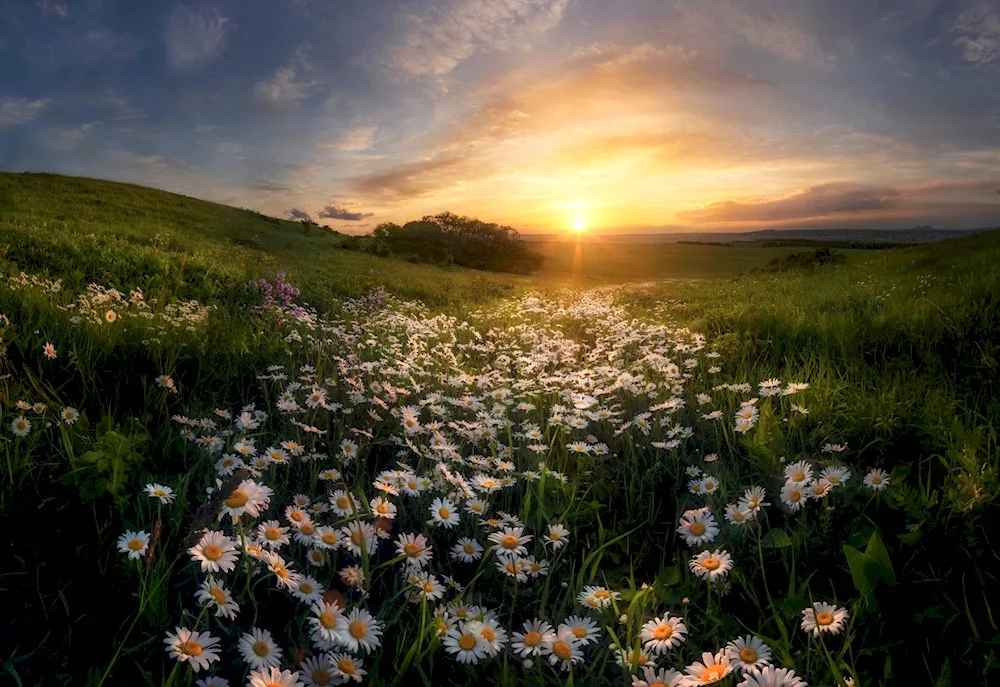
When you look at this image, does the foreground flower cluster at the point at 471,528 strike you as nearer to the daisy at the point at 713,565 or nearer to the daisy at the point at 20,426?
the daisy at the point at 713,565

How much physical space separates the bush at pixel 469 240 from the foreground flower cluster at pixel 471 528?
4124 centimetres

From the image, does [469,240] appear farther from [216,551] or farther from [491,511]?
[216,551]

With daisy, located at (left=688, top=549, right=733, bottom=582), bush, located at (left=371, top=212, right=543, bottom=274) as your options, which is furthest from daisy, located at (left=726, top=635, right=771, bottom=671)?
bush, located at (left=371, top=212, right=543, bottom=274)

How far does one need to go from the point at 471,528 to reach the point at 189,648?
197 centimetres

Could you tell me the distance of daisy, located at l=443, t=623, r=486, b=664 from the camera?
226 centimetres

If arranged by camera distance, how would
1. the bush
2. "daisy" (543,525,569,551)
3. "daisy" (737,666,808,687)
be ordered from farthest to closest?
the bush < "daisy" (543,525,569,551) < "daisy" (737,666,808,687)

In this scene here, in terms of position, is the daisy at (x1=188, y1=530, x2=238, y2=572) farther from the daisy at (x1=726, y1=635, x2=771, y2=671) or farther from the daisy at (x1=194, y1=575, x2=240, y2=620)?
the daisy at (x1=726, y1=635, x2=771, y2=671)

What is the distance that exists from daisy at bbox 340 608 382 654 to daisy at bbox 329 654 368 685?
4 centimetres

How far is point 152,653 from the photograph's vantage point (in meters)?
2.38

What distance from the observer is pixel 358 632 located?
2240 mm

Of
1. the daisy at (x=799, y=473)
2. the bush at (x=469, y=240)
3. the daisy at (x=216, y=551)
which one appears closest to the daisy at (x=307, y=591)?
the daisy at (x=216, y=551)

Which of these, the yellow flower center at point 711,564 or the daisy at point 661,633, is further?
the yellow flower center at point 711,564

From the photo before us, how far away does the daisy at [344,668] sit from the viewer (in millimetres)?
2105

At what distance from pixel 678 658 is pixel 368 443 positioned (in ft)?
9.58
